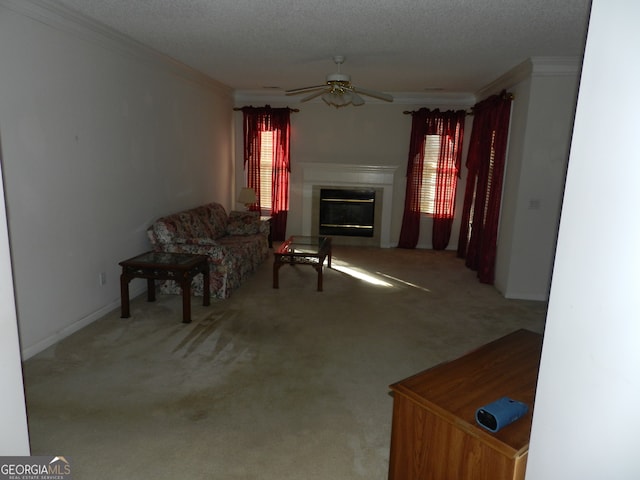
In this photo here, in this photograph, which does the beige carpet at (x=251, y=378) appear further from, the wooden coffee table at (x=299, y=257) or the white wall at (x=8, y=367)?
the white wall at (x=8, y=367)

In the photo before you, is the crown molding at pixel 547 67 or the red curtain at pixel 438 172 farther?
the red curtain at pixel 438 172

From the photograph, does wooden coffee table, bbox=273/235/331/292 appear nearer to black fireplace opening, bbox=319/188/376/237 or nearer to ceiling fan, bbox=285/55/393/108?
ceiling fan, bbox=285/55/393/108

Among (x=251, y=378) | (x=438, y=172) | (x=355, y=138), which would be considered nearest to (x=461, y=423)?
(x=251, y=378)

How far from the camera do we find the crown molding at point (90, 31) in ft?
10.4

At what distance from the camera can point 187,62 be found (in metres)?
5.31

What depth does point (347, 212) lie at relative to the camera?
8.00m

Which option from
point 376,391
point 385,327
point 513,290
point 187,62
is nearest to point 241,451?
point 376,391

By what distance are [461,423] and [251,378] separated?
6.28 ft

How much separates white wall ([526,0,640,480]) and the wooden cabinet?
379 millimetres

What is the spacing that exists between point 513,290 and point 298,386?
3335 millimetres

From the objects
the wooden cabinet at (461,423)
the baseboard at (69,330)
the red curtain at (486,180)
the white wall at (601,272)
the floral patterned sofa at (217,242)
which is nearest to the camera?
the white wall at (601,272)

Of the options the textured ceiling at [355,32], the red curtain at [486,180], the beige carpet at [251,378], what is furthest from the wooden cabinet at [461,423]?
the red curtain at [486,180]

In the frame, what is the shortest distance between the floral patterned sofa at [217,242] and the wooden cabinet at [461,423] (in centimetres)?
324

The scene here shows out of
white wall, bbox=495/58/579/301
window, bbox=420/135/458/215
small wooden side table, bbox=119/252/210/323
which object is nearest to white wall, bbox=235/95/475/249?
window, bbox=420/135/458/215
